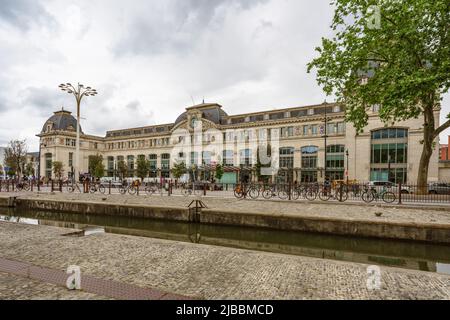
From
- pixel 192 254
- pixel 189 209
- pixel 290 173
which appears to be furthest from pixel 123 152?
pixel 192 254

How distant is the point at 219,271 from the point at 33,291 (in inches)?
123

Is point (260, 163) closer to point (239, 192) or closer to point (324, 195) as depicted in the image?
point (239, 192)

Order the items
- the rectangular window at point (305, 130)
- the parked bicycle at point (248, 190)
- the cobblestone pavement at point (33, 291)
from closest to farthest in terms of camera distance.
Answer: the cobblestone pavement at point (33, 291) < the parked bicycle at point (248, 190) < the rectangular window at point (305, 130)

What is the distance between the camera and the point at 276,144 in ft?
168

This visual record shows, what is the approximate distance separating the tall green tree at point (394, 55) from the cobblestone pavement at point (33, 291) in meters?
15.7

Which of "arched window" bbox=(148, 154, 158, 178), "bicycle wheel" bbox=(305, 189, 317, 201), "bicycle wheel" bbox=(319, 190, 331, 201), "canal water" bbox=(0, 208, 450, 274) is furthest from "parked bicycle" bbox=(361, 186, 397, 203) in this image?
"arched window" bbox=(148, 154, 158, 178)

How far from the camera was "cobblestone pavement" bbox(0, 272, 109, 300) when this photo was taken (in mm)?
3896

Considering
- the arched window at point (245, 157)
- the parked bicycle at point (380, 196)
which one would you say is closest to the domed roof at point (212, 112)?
the arched window at point (245, 157)

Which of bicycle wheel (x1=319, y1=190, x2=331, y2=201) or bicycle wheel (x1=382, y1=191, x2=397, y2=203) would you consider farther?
bicycle wheel (x1=319, y1=190, x2=331, y2=201)

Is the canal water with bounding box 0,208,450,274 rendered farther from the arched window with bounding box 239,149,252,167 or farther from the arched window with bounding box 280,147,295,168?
the arched window with bounding box 239,149,252,167

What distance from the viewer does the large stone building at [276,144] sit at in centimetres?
3941

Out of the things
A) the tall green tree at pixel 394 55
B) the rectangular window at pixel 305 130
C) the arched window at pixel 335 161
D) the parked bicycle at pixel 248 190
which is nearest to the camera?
the tall green tree at pixel 394 55

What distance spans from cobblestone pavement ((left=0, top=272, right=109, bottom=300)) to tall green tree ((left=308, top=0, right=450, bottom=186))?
15737mm

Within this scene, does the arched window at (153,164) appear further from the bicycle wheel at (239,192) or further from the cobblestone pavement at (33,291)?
the cobblestone pavement at (33,291)
